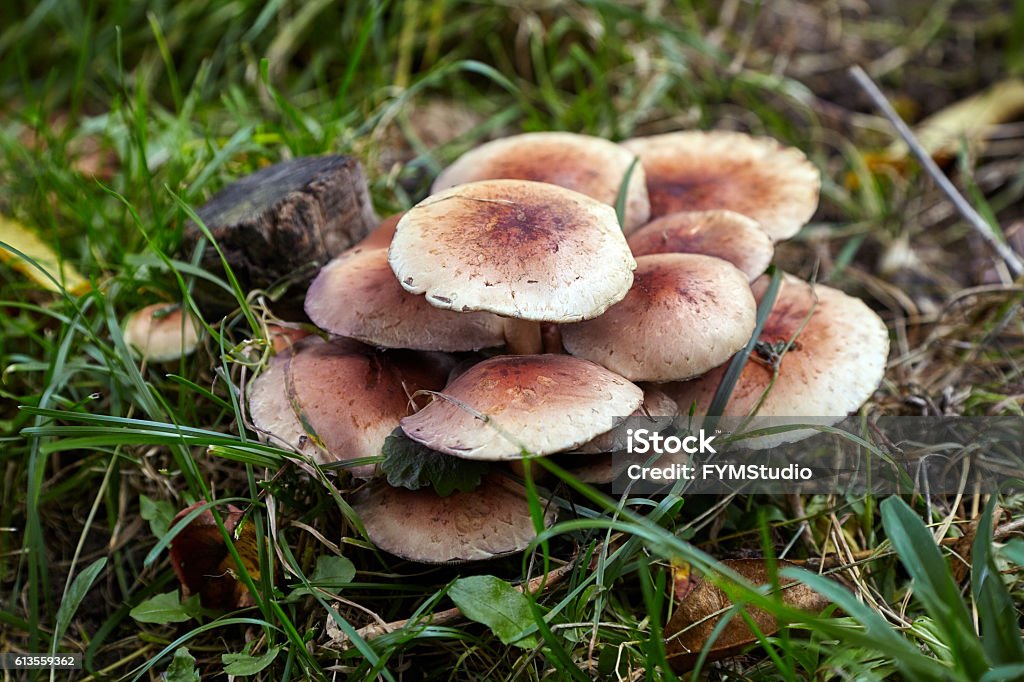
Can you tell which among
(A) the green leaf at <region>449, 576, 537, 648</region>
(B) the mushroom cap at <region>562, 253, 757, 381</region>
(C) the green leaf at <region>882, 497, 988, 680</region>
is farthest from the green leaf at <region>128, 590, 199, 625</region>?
(C) the green leaf at <region>882, 497, 988, 680</region>

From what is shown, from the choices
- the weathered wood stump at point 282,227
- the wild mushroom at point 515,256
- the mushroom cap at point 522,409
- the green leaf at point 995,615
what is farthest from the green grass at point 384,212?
the wild mushroom at point 515,256

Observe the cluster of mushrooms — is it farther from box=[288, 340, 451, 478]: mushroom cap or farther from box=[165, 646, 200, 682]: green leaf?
box=[165, 646, 200, 682]: green leaf

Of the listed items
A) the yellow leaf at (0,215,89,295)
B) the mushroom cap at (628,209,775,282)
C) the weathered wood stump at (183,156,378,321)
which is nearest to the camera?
the mushroom cap at (628,209,775,282)

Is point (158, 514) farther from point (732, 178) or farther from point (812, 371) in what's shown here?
point (732, 178)

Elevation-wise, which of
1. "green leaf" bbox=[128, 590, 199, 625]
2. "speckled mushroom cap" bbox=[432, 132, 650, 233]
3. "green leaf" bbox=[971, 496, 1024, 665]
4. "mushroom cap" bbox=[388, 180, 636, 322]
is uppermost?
"mushroom cap" bbox=[388, 180, 636, 322]

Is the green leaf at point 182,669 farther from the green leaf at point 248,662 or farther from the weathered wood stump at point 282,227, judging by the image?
the weathered wood stump at point 282,227

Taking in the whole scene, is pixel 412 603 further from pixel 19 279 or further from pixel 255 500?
pixel 19 279
